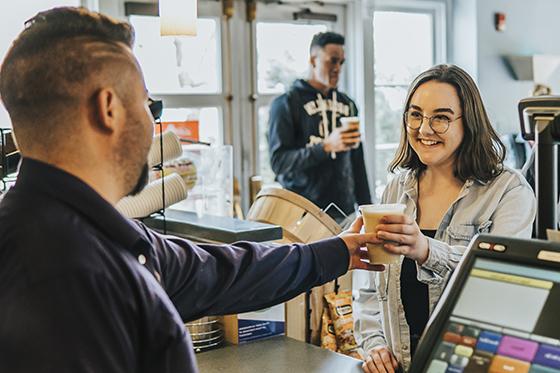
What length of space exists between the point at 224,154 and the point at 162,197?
2.86 ft

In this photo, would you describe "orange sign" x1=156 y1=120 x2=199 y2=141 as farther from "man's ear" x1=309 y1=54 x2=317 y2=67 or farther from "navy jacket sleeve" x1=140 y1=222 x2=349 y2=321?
"navy jacket sleeve" x1=140 y1=222 x2=349 y2=321

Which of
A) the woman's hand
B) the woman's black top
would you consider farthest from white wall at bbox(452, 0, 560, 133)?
the woman's hand

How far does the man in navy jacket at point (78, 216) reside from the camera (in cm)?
93

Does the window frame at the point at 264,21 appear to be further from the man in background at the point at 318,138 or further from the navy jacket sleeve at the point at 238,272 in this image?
the navy jacket sleeve at the point at 238,272

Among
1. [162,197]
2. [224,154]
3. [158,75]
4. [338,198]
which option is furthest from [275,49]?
[162,197]

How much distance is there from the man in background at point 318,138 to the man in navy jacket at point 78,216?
2839 mm

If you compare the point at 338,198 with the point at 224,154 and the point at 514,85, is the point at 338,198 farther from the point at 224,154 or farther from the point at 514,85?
the point at 514,85

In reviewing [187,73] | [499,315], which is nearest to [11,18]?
[187,73]

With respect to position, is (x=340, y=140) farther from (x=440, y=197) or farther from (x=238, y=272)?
(x=238, y=272)

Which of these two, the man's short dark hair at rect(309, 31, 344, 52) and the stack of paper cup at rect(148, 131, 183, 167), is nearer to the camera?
the stack of paper cup at rect(148, 131, 183, 167)

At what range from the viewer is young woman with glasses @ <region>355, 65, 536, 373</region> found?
6.04ft

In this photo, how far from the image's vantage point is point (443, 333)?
1.00 m

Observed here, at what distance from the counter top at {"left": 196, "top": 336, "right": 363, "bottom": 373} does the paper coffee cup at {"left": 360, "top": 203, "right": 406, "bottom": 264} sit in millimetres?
249

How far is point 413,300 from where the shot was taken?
1.87 metres
